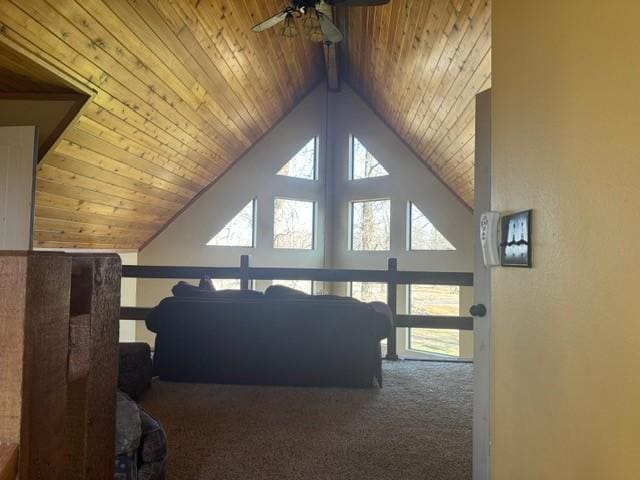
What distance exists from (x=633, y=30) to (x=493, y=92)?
1.76ft

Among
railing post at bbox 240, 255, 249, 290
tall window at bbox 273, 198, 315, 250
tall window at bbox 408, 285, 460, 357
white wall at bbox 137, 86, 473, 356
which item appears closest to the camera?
railing post at bbox 240, 255, 249, 290

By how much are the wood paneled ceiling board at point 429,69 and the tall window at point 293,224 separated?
79.7 inches

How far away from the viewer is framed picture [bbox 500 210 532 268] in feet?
2.64

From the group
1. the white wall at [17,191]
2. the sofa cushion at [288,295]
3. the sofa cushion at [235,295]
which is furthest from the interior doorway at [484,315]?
the white wall at [17,191]

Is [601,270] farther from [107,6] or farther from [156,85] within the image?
[156,85]

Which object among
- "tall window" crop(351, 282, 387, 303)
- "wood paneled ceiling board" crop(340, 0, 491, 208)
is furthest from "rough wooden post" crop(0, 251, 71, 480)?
"tall window" crop(351, 282, 387, 303)

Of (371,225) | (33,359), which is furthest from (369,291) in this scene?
(33,359)

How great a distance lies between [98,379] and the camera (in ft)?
1.97

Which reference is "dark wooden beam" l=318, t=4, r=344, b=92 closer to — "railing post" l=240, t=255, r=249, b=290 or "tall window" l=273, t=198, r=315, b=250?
"tall window" l=273, t=198, r=315, b=250

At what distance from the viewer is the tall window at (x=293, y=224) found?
264 inches

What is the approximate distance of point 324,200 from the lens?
7039 mm

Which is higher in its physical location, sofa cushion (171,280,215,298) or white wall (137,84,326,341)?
white wall (137,84,326,341)

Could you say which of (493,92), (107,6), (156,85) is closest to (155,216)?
(156,85)

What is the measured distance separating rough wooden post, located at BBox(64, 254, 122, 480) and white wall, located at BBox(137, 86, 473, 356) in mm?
5440
